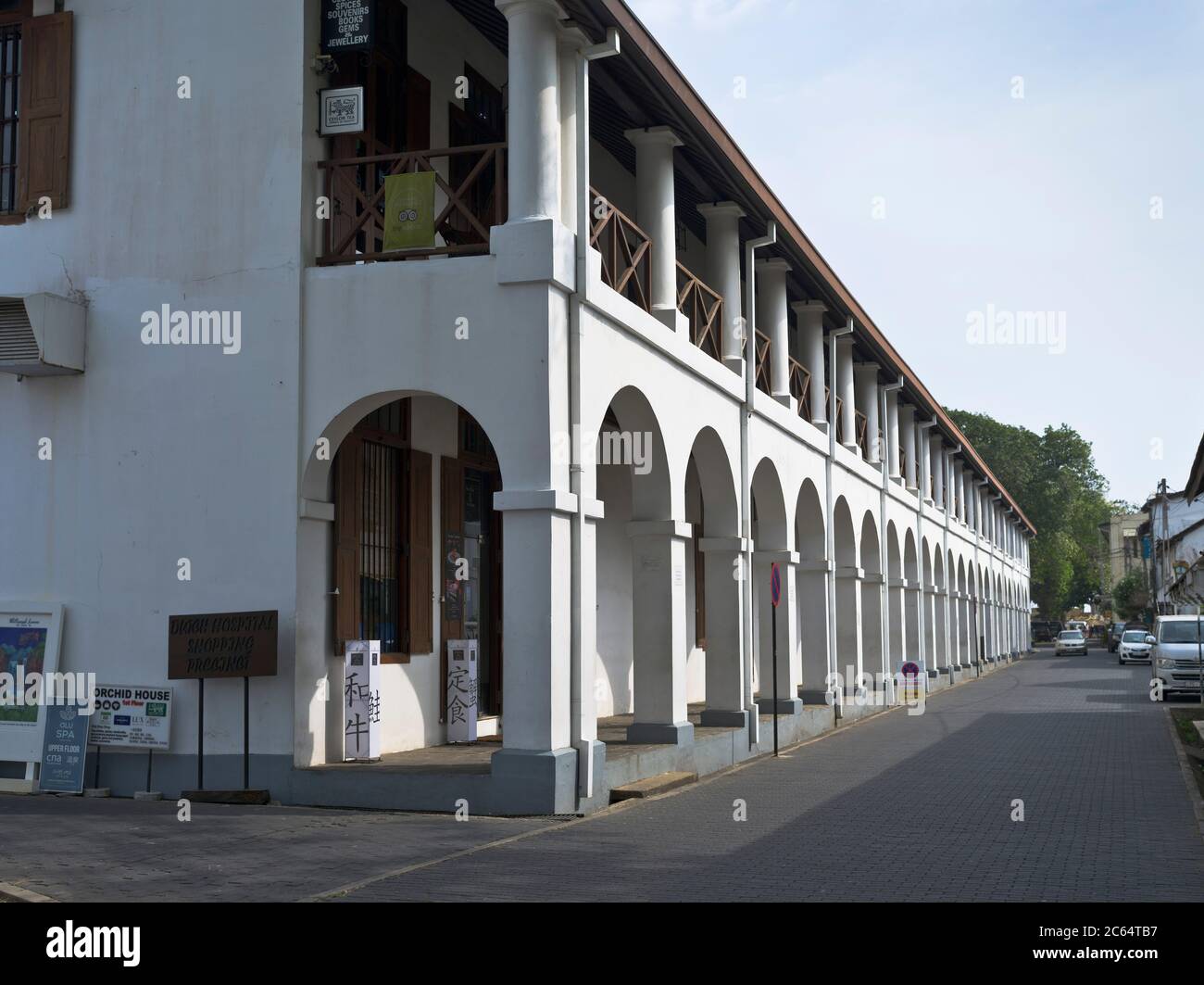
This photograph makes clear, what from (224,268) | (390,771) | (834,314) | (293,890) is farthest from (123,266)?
(834,314)

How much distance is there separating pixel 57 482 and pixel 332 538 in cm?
275

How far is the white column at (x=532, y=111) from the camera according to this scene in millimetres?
11953

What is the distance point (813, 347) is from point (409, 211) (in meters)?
12.3

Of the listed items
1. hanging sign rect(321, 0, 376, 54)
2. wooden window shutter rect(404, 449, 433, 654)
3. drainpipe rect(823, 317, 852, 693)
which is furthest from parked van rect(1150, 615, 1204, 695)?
hanging sign rect(321, 0, 376, 54)

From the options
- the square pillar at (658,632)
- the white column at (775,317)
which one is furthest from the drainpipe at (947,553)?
the square pillar at (658,632)

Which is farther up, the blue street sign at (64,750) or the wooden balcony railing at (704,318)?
the wooden balcony railing at (704,318)

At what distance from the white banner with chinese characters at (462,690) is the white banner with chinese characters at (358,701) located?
1.95 metres

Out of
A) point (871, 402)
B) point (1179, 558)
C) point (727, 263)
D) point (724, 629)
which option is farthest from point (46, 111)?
point (1179, 558)

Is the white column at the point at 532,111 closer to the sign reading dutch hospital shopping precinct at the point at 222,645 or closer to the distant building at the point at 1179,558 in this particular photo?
the sign reading dutch hospital shopping precinct at the point at 222,645

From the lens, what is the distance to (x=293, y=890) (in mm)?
8195

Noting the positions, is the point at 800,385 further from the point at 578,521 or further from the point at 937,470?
the point at 937,470

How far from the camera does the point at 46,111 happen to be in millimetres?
13500

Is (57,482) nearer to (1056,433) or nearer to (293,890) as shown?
(293,890)
